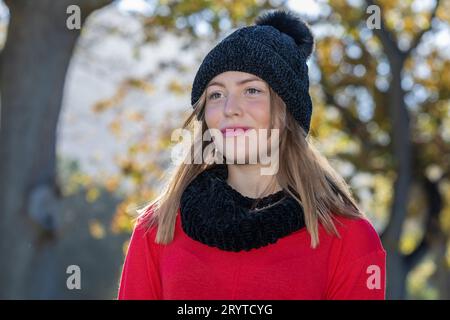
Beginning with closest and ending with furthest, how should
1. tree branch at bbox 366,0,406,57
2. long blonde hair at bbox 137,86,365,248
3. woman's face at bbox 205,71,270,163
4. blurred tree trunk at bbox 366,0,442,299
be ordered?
long blonde hair at bbox 137,86,365,248
woman's face at bbox 205,71,270,163
tree branch at bbox 366,0,406,57
blurred tree trunk at bbox 366,0,442,299

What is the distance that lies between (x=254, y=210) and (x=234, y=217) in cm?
8

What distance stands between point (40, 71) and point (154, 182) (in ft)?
21.6

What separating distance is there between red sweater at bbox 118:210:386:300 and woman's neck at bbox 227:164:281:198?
0.23 m

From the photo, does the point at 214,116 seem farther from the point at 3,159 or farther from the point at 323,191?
the point at 3,159

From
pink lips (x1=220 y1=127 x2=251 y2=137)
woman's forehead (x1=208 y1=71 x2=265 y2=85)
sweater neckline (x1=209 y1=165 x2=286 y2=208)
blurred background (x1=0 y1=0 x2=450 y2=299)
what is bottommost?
sweater neckline (x1=209 y1=165 x2=286 y2=208)

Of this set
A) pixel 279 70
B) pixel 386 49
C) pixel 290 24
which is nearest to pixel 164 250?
pixel 279 70

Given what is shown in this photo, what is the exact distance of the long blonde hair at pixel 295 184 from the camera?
2537 mm

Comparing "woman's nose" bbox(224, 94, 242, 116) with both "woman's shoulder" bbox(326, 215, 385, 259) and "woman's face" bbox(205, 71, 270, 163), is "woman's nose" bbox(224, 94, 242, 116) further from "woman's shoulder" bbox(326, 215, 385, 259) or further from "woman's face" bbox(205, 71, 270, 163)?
"woman's shoulder" bbox(326, 215, 385, 259)

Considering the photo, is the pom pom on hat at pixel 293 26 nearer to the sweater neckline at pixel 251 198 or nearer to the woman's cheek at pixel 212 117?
the woman's cheek at pixel 212 117

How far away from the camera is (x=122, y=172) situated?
14.2m

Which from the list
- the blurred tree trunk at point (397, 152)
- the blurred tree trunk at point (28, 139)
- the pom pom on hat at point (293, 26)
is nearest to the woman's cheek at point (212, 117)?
the pom pom on hat at point (293, 26)

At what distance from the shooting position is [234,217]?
2545 mm

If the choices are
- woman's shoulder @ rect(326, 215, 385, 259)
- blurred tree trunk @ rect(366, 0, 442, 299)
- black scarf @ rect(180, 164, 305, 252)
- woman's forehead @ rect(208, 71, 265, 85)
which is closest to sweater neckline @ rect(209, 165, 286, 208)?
black scarf @ rect(180, 164, 305, 252)

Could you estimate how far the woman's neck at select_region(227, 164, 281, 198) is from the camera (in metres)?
2.72
